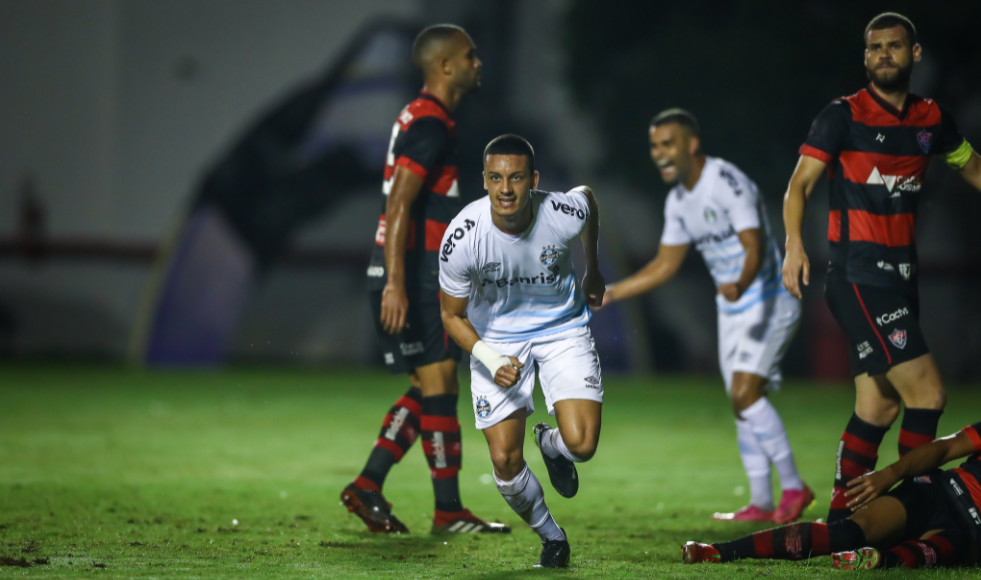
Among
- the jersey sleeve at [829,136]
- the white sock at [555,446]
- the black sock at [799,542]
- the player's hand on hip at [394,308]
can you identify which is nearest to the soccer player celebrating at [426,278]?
the player's hand on hip at [394,308]

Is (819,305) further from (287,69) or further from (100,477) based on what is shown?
(100,477)

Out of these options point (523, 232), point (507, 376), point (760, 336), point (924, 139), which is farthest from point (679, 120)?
point (507, 376)

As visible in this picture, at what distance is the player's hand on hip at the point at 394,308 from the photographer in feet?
17.7

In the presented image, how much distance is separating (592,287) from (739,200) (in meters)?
1.74

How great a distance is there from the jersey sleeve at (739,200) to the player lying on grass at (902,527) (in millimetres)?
2192

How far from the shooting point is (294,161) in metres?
19.1

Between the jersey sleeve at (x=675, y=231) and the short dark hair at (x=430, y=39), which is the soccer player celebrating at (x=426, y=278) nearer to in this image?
the short dark hair at (x=430, y=39)

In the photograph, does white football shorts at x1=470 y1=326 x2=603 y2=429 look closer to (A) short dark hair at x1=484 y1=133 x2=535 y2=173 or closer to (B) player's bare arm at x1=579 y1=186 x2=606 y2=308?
(B) player's bare arm at x1=579 y1=186 x2=606 y2=308

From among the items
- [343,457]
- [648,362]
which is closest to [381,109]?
[648,362]

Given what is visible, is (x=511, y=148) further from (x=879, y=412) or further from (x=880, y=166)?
(x=879, y=412)

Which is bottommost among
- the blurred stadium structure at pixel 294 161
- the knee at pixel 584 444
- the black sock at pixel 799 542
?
the black sock at pixel 799 542

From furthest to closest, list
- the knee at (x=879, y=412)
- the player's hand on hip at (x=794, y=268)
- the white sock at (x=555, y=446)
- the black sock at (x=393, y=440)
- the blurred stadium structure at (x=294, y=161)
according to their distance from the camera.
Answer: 1. the blurred stadium structure at (x=294, y=161)
2. the black sock at (x=393, y=440)
3. the knee at (x=879, y=412)
4. the player's hand on hip at (x=794, y=268)
5. the white sock at (x=555, y=446)

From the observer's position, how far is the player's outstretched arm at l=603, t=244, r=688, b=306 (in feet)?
21.2

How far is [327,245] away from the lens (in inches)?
848
